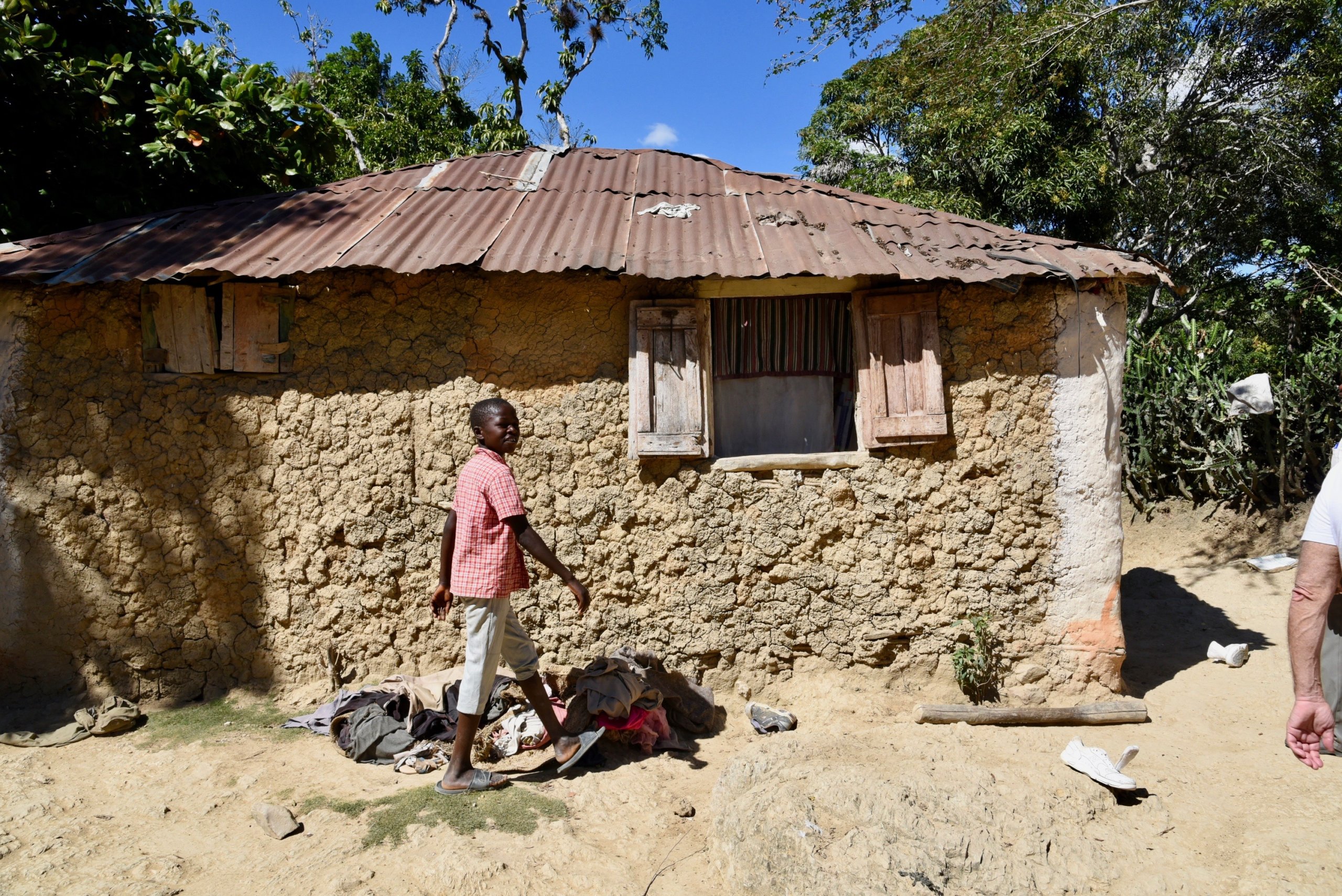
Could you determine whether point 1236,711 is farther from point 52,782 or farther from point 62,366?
point 62,366

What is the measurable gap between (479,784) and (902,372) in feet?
9.75

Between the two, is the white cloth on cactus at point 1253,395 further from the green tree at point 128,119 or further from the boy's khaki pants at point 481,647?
the green tree at point 128,119

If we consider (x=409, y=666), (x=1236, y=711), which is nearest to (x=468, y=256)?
(x=409, y=666)

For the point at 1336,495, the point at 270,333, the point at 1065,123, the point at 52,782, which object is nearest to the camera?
the point at 1336,495

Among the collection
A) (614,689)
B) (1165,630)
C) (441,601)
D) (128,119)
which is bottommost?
(1165,630)

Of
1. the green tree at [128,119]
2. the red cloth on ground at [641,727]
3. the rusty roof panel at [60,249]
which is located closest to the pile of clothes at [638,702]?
the red cloth on ground at [641,727]

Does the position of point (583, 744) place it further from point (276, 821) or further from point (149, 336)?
point (149, 336)

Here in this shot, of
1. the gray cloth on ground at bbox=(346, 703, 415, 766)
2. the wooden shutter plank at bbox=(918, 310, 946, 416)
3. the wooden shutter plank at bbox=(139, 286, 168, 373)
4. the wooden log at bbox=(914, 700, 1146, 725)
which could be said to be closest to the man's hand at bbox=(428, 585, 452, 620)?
the gray cloth on ground at bbox=(346, 703, 415, 766)

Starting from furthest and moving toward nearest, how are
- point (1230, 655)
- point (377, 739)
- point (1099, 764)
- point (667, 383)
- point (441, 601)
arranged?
point (1230, 655) → point (667, 383) → point (377, 739) → point (1099, 764) → point (441, 601)

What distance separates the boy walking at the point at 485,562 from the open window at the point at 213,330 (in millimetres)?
1738

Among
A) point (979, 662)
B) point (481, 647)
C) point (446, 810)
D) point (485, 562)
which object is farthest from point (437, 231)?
point (979, 662)

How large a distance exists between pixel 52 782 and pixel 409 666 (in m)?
1.62

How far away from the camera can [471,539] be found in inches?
137

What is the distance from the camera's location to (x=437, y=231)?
15.9 feet
